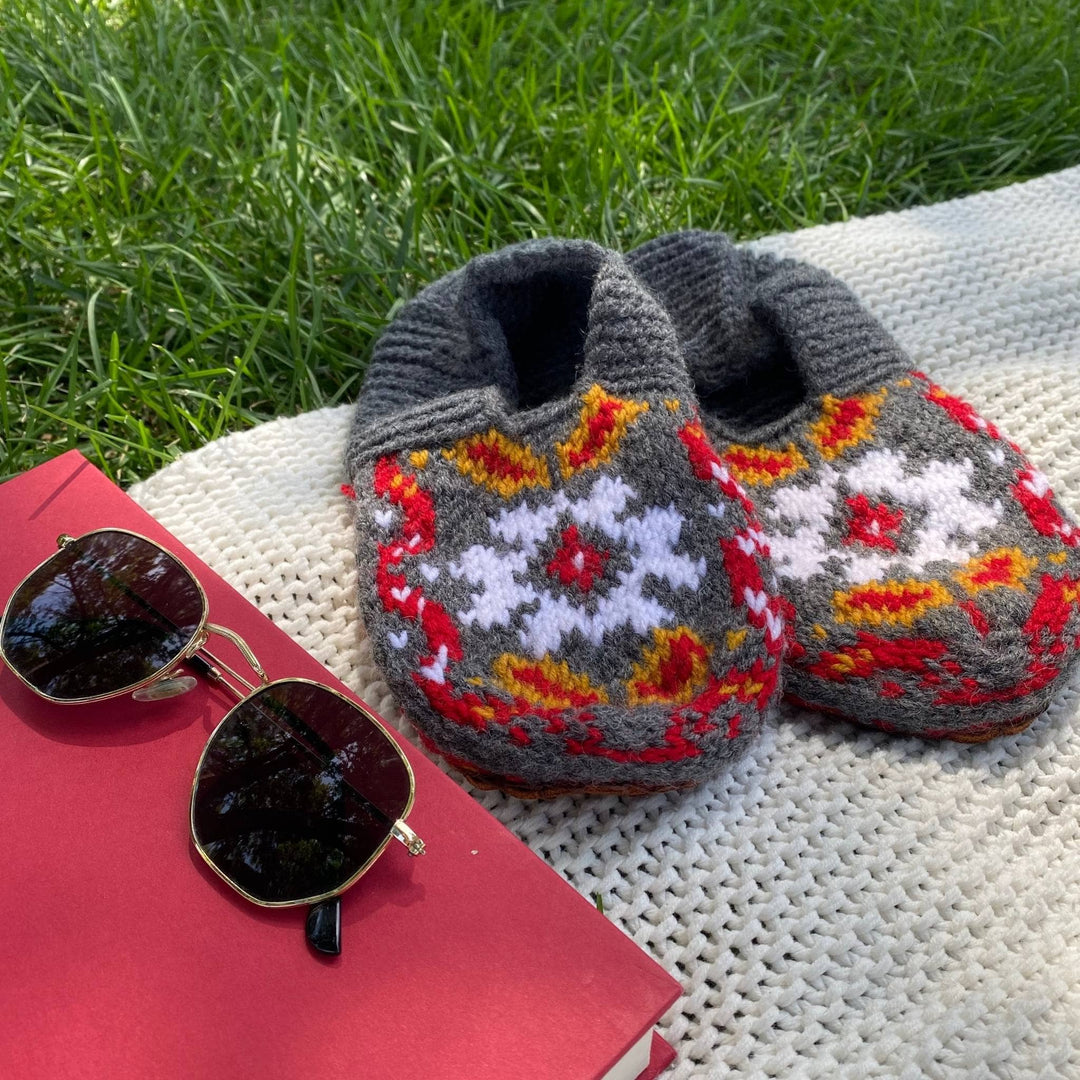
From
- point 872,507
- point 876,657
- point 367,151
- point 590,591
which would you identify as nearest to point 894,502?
point 872,507

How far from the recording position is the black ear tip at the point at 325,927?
0.51m

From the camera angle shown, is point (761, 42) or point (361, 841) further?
point (761, 42)

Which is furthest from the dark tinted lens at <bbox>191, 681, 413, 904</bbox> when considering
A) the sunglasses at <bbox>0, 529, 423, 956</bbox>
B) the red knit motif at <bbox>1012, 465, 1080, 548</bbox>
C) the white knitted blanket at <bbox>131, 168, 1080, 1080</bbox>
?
the red knit motif at <bbox>1012, 465, 1080, 548</bbox>

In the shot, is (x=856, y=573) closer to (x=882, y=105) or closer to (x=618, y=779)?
(x=618, y=779)

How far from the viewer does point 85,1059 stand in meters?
0.47

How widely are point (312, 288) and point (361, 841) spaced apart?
637 millimetres

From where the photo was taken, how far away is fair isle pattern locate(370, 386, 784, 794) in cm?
64

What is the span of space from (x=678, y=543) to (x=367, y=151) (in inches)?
28.9

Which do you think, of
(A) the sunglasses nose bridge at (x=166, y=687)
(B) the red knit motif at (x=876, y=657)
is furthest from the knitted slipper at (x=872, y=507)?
(A) the sunglasses nose bridge at (x=166, y=687)

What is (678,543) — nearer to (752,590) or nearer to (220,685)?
(752,590)

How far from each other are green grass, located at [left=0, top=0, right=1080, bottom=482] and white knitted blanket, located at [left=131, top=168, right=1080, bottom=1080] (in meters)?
0.19

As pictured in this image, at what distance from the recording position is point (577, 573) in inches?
28.0

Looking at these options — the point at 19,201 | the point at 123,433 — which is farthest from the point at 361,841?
the point at 19,201

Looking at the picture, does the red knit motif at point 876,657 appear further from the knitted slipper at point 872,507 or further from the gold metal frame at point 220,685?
the gold metal frame at point 220,685
